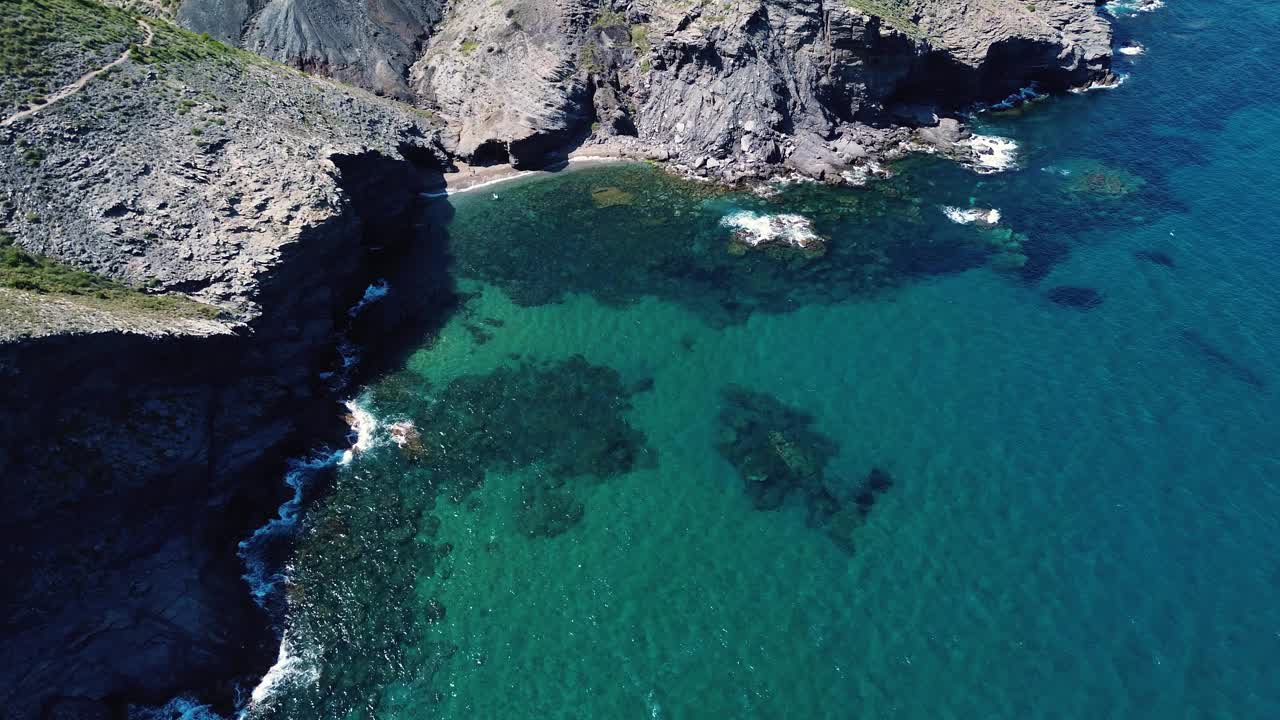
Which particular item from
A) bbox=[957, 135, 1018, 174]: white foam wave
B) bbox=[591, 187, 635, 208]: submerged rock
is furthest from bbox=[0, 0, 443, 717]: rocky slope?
bbox=[957, 135, 1018, 174]: white foam wave

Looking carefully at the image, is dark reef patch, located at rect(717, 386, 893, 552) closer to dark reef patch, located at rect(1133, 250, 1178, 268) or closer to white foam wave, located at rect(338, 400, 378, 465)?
white foam wave, located at rect(338, 400, 378, 465)

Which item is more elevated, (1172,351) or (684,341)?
(684,341)

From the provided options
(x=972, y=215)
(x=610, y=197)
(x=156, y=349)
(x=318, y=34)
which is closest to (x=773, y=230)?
(x=610, y=197)

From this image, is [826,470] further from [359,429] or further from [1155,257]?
[1155,257]

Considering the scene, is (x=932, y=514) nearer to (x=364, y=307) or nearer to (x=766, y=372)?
(x=766, y=372)

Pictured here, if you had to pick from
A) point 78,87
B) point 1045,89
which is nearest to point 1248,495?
point 1045,89

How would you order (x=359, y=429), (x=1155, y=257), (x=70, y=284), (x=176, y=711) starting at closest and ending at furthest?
1. (x=176, y=711)
2. (x=70, y=284)
3. (x=359, y=429)
4. (x=1155, y=257)

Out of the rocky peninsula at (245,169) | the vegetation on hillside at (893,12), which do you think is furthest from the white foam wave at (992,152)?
the vegetation on hillside at (893,12)

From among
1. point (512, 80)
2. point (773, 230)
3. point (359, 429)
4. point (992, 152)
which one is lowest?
point (992, 152)
